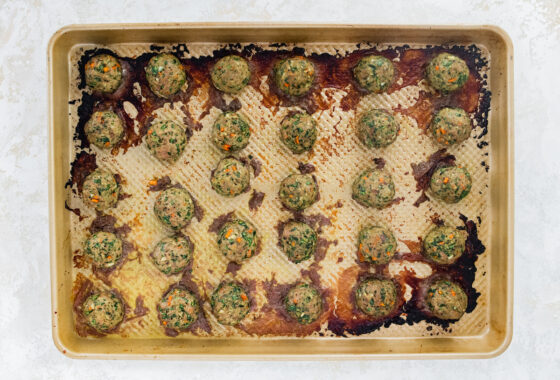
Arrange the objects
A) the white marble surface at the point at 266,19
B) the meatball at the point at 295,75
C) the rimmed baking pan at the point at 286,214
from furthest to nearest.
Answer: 1. the white marble surface at the point at 266,19
2. the rimmed baking pan at the point at 286,214
3. the meatball at the point at 295,75

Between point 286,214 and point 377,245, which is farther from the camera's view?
point 286,214

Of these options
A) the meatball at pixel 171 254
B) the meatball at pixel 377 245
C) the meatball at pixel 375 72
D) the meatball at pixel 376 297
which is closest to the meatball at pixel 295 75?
the meatball at pixel 375 72

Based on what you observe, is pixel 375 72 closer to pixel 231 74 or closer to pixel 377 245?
pixel 231 74

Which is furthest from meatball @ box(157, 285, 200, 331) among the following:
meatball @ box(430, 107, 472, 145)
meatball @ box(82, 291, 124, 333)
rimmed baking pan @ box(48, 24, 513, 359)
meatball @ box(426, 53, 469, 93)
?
meatball @ box(426, 53, 469, 93)

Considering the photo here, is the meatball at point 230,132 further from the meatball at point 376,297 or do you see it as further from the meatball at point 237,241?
the meatball at point 376,297

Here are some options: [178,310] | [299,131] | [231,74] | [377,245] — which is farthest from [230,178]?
[377,245]
